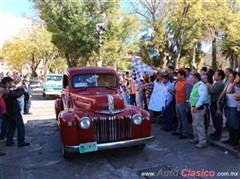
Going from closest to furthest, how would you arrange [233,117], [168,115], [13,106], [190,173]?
[190,173], [233,117], [13,106], [168,115]

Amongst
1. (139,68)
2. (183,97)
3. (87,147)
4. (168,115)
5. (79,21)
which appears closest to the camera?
(87,147)

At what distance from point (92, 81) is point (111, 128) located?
67.2 inches

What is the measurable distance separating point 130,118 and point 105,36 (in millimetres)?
13191

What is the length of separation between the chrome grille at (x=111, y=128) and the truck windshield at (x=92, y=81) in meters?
1.50

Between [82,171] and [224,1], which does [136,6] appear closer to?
[224,1]

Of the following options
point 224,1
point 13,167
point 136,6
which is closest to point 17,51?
point 136,6

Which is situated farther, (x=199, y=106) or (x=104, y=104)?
(x=199, y=106)

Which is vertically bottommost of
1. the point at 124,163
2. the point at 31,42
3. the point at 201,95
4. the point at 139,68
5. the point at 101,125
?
the point at 124,163

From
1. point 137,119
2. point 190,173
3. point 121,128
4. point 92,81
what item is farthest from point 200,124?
point 92,81

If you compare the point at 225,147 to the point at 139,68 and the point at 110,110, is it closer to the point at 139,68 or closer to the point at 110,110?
the point at 110,110

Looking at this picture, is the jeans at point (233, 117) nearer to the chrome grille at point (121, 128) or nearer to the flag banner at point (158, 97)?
the flag banner at point (158, 97)

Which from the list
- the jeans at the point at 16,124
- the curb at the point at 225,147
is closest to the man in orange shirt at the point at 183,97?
the curb at the point at 225,147

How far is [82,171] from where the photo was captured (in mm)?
4188

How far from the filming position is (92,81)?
18.7 ft
